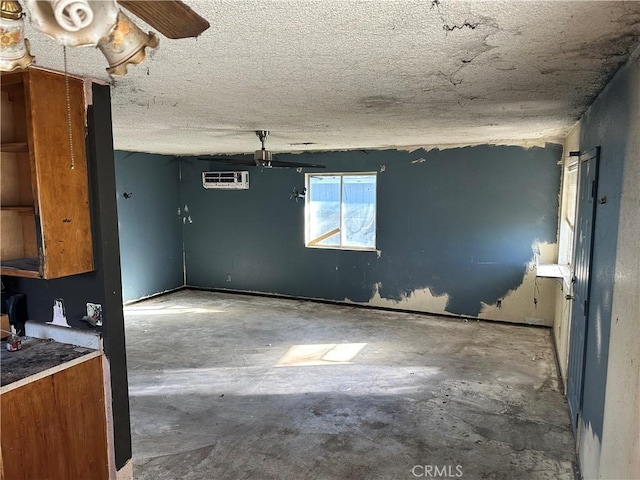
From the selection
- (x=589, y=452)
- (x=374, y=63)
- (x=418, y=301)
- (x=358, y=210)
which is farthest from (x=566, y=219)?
(x=374, y=63)

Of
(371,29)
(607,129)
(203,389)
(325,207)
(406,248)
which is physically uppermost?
(371,29)

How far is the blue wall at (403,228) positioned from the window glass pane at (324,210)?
19 centimetres

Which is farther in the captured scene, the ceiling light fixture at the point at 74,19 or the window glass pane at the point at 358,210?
the window glass pane at the point at 358,210

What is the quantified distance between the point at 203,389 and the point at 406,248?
11.4 feet

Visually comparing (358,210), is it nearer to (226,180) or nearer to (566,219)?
(226,180)

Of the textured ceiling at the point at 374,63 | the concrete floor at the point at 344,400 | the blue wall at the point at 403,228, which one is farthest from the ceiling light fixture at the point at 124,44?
the blue wall at the point at 403,228

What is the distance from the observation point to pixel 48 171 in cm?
216

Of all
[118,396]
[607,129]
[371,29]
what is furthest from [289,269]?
[371,29]

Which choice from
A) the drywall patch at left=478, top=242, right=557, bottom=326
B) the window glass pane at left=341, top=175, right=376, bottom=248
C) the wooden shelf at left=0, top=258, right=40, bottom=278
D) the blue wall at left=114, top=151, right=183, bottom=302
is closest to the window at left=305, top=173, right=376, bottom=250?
the window glass pane at left=341, top=175, right=376, bottom=248

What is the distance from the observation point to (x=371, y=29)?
61.6 inches

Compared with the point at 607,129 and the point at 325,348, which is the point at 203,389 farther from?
the point at 607,129

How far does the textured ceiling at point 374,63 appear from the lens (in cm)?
143

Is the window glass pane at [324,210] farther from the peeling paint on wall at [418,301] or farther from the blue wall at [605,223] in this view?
the blue wall at [605,223]

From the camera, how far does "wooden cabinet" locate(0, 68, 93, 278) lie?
212cm
